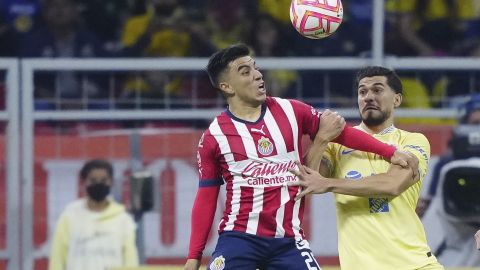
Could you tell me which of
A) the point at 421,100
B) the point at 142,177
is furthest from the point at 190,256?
the point at 421,100

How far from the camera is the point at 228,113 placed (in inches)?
273

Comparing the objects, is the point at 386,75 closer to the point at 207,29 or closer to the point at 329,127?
the point at 329,127

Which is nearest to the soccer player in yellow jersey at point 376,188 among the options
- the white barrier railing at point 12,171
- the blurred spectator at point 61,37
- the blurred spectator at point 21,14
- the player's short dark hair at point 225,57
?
the player's short dark hair at point 225,57

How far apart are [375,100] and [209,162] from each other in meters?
0.96

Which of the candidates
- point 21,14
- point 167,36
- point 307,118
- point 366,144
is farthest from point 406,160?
point 21,14

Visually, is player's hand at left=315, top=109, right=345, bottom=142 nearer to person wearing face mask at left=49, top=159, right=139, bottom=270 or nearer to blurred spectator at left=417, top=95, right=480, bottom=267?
blurred spectator at left=417, top=95, right=480, bottom=267

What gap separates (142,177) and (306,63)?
1513 mm

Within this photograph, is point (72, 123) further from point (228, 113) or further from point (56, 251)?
point (228, 113)

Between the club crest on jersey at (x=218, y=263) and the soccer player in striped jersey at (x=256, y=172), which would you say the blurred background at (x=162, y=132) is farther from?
the club crest on jersey at (x=218, y=263)

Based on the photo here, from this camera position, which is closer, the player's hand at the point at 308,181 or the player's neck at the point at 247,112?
the player's hand at the point at 308,181

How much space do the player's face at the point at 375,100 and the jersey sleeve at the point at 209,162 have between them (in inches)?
33.1

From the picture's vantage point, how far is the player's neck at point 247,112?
6.85 m

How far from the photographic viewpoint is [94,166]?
31.9 ft

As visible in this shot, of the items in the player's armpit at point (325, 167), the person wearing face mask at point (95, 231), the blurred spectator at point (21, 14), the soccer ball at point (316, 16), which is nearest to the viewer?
the player's armpit at point (325, 167)
